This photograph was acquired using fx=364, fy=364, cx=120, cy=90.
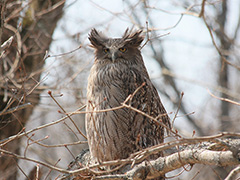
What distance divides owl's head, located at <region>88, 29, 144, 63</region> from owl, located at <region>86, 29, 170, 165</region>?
0.6 inches

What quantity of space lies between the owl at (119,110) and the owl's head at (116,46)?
0.05ft

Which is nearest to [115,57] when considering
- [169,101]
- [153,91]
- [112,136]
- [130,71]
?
[130,71]

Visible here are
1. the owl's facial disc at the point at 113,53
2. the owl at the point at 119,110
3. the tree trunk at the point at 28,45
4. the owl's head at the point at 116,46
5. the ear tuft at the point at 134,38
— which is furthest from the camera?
the tree trunk at the point at 28,45

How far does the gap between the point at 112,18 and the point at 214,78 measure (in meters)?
7.64

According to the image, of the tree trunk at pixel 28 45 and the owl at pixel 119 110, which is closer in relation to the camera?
the owl at pixel 119 110

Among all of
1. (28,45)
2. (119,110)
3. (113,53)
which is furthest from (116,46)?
(28,45)

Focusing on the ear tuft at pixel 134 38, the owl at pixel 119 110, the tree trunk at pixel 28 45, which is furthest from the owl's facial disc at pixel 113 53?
the tree trunk at pixel 28 45

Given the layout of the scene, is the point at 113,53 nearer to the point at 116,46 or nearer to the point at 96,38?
the point at 116,46

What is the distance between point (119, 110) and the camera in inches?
190

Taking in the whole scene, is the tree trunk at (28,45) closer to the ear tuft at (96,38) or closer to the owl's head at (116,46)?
the ear tuft at (96,38)

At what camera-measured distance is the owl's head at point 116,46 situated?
5340 mm

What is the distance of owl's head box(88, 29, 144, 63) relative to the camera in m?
5.34

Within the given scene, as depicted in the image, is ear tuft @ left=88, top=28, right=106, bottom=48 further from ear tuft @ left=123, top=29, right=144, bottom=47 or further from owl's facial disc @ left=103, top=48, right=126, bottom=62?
ear tuft @ left=123, top=29, right=144, bottom=47

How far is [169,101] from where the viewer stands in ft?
41.9
